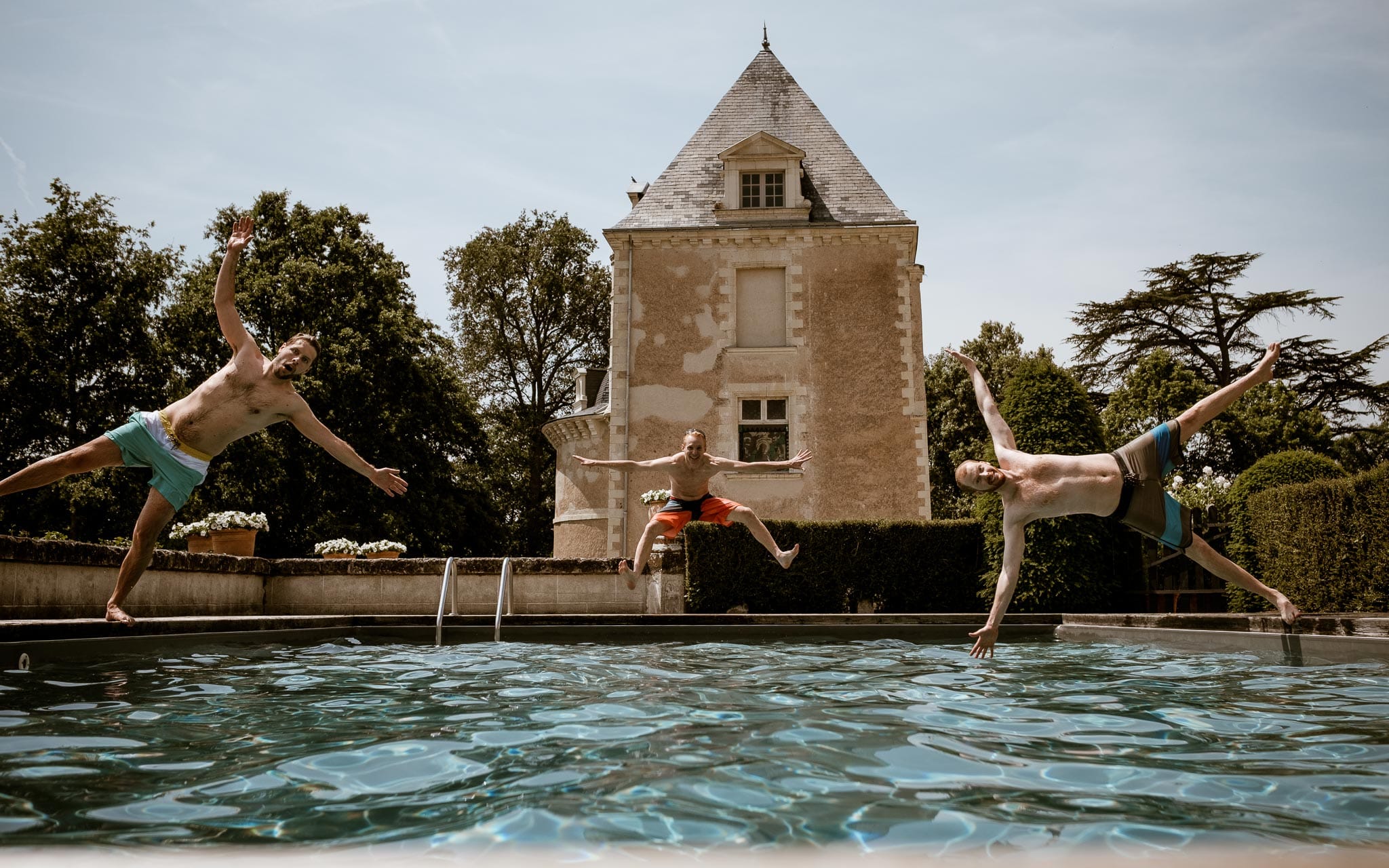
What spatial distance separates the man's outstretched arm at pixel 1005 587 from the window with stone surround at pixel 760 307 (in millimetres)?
15042

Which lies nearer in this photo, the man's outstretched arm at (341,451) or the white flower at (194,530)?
the man's outstretched arm at (341,451)

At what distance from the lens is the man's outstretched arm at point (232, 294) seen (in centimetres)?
632

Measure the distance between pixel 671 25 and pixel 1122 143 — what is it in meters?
5.72

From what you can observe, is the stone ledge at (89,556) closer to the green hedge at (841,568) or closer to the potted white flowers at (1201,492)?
the green hedge at (841,568)

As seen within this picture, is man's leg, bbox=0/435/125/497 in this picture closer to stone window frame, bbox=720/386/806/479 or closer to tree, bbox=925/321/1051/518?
stone window frame, bbox=720/386/806/479

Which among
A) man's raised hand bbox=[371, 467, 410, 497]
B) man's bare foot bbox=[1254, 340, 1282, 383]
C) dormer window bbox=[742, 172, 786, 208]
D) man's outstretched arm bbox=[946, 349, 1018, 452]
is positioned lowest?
man's raised hand bbox=[371, 467, 410, 497]

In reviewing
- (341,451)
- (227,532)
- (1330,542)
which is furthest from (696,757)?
(227,532)

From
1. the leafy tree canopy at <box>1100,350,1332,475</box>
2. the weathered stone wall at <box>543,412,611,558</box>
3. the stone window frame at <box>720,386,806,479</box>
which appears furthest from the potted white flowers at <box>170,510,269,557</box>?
the leafy tree canopy at <box>1100,350,1332,475</box>

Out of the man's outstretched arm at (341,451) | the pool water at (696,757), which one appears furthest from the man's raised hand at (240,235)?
the pool water at (696,757)

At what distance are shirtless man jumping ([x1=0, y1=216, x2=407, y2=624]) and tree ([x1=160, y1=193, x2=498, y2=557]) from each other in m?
20.7

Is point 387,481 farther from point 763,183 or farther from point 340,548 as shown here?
point 763,183

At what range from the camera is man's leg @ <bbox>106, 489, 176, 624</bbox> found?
6.52 metres

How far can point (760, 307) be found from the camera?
21.5 metres

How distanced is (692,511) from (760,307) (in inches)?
502
